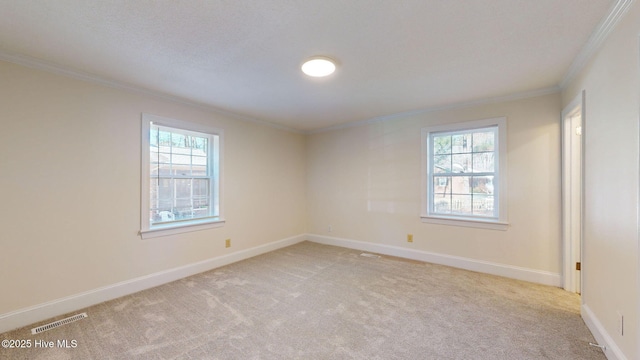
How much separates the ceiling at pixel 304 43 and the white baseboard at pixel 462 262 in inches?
87.8

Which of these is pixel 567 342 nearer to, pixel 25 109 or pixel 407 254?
pixel 407 254

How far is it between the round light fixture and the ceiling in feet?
0.23

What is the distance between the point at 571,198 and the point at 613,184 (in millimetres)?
1321

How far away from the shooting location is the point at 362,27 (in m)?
1.80

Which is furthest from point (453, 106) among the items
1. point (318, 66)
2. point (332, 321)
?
point (332, 321)

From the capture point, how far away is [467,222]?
3.54 m

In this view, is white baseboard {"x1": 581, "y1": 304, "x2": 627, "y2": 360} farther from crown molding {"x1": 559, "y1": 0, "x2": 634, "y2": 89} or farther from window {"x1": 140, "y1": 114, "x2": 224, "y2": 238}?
window {"x1": 140, "y1": 114, "x2": 224, "y2": 238}

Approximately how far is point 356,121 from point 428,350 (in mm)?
3534

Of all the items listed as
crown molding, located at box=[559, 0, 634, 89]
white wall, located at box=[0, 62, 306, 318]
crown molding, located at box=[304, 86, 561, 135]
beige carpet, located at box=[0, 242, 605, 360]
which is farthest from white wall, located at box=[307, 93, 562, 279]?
white wall, located at box=[0, 62, 306, 318]

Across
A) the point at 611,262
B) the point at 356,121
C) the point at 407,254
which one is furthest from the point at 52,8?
the point at 407,254

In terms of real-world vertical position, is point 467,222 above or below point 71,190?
below

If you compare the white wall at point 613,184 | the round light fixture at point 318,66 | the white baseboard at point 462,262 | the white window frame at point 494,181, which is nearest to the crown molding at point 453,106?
the white window frame at point 494,181

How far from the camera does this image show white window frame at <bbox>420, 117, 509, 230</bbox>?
329cm

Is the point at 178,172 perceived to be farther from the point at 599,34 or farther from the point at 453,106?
the point at 599,34
